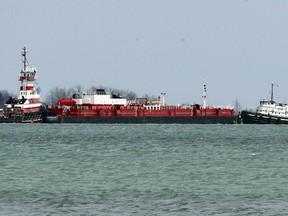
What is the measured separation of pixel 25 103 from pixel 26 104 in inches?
9.2

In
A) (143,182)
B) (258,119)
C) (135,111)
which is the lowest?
(143,182)

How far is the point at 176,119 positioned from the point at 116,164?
352 ft

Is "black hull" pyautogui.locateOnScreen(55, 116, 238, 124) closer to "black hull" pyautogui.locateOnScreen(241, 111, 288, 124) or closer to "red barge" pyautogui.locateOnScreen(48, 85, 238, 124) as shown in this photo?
"red barge" pyautogui.locateOnScreen(48, 85, 238, 124)

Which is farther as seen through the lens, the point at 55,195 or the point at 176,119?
the point at 176,119

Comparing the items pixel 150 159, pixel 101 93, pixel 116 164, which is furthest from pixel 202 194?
pixel 101 93

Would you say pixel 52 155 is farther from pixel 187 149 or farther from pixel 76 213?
pixel 76 213

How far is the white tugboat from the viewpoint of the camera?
152875 millimetres

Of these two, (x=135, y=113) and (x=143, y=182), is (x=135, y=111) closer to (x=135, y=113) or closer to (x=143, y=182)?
(x=135, y=113)

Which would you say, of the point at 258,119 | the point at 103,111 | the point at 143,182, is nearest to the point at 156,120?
the point at 103,111

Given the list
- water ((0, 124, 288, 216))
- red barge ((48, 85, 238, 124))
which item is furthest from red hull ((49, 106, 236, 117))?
water ((0, 124, 288, 216))

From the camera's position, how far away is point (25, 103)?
154 m

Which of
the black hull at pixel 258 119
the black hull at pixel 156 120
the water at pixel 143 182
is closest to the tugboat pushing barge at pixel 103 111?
the black hull at pixel 156 120

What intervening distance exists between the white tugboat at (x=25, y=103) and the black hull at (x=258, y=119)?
3433cm

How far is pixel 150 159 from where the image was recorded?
60.7 m
